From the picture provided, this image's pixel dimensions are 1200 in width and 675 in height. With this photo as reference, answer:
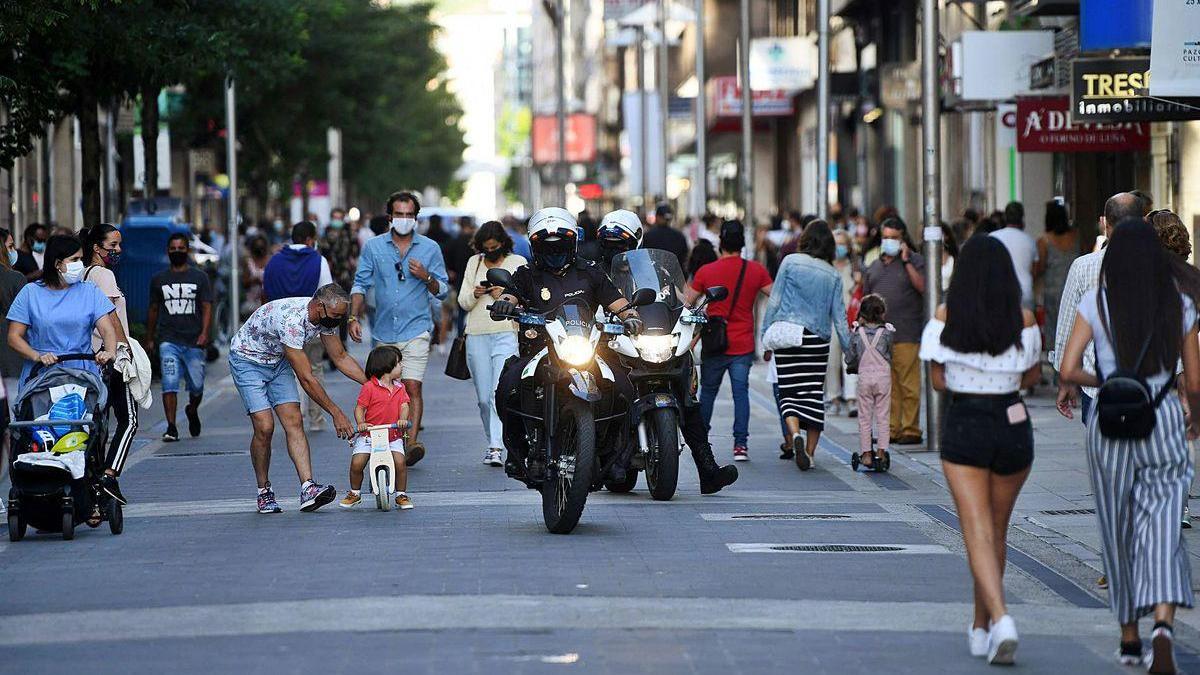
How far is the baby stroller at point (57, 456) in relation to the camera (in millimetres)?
11820

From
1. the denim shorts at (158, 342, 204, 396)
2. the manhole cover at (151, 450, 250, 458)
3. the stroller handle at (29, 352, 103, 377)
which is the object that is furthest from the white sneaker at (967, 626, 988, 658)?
the denim shorts at (158, 342, 204, 396)

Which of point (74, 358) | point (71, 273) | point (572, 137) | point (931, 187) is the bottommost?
point (74, 358)

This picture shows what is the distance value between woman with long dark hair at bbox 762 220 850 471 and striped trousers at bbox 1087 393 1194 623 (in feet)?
24.6

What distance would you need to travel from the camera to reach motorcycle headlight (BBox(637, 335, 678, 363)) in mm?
13250

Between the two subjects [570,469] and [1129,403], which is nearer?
[1129,403]

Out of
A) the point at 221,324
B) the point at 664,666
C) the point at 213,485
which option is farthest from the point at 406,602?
the point at 221,324

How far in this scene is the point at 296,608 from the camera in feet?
30.1

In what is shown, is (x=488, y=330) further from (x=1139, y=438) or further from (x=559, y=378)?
(x=1139, y=438)

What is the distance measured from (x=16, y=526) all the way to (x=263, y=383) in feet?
5.68

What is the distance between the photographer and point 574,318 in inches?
472

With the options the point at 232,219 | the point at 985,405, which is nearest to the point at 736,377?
the point at 985,405

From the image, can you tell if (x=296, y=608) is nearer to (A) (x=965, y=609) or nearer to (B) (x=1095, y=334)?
(A) (x=965, y=609)

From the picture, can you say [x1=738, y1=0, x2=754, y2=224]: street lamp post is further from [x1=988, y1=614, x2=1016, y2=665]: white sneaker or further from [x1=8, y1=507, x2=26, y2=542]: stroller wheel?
[x1=988, y1=614, x2=1016, y2=665]: white sneaker

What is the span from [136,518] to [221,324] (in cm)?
2088
